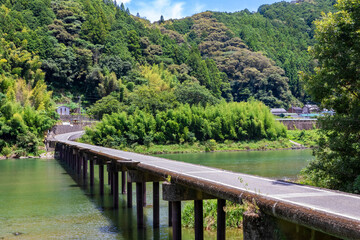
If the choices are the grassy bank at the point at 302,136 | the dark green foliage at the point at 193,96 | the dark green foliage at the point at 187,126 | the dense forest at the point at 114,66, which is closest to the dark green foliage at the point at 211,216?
the dense forest at the point at 114,66

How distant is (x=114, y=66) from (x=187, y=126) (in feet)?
101

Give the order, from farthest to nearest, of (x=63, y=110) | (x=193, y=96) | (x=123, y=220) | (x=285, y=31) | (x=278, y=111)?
(x=285, y=31) < (x=278, y=111) < (x=63, y=110) < (x=193, y=96) < (x=123, y=220)

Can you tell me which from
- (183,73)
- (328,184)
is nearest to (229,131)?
(183,73)

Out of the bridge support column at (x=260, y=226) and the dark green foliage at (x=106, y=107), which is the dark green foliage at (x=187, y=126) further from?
the bridge support column at (x=260, y=226)

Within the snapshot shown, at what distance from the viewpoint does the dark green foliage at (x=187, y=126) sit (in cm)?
4872

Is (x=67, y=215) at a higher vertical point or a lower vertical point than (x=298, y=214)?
lower

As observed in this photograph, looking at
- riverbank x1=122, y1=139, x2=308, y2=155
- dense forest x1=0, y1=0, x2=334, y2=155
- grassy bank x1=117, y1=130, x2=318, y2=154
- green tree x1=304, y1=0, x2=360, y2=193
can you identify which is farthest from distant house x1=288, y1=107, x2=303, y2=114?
green tree x1=304, y1=0, x2=360, y2=193

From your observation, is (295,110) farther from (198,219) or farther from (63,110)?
(198,219)

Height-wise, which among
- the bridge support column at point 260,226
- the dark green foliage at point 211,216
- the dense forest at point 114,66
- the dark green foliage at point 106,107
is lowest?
the dark green foliage at point 211,216

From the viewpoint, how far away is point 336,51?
1202cm

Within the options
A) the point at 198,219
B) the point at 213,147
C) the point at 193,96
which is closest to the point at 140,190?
the point at 198,219

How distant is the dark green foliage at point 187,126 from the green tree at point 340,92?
3633 centimetres

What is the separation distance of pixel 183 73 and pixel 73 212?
7248 centimetres

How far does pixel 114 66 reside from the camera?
259 feet
